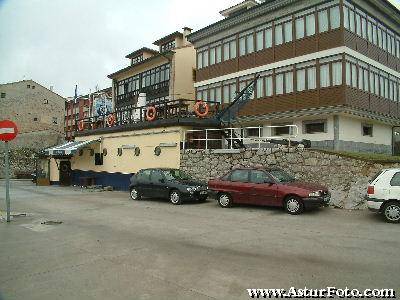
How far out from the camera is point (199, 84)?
29.3m

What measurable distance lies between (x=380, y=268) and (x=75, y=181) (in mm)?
26688

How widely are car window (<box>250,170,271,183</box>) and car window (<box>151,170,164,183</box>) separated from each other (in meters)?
4.65

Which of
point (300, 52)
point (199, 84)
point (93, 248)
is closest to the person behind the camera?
point (93, 248)

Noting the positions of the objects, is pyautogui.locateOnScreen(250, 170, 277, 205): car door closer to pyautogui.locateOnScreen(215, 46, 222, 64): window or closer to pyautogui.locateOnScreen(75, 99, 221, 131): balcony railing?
pyautogui.locateOnScreen(75, 99, 221, 131): balcony railing

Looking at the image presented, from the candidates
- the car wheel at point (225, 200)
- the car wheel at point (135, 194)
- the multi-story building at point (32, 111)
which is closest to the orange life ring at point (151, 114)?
the car wheel at point (135, 194)

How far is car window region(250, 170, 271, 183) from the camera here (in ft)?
44.6

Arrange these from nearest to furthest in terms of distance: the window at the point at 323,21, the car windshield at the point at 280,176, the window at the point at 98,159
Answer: the car windshield at the point at 280,176, the window at the point at 323,21, the window at the point at 98,159

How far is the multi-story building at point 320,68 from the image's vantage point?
20875mm

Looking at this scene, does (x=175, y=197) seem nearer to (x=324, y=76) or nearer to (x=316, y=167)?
(x=316, y=167)

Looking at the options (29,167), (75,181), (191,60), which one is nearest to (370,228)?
(75,181)

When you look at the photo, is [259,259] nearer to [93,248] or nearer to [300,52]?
[93,248]

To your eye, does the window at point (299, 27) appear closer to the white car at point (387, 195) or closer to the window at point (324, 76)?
the window at point (324, 76)

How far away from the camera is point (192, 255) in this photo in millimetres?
7363

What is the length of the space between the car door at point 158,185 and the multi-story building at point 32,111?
42.3 m
